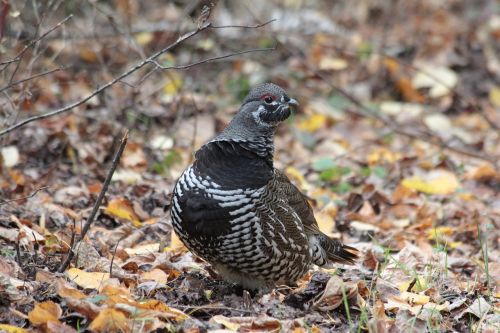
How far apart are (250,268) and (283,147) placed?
4330 millimetres

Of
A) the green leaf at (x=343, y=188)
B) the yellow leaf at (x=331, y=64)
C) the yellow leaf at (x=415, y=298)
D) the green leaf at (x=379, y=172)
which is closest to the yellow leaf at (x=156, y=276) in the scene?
the yellow leaf at (x=415, y=298)

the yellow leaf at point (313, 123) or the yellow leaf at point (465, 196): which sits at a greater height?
the yellow leaf at point (313, 123)

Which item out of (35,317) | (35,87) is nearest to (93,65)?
(35,87)

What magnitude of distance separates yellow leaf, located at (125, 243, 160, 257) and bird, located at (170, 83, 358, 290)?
0.71 metres

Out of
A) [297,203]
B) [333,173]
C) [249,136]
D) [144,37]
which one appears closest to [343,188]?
[333,173]

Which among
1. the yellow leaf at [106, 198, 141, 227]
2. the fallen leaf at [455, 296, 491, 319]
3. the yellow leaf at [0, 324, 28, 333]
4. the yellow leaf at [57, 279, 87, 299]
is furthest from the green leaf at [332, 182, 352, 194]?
the yellow leaf at [0, 324, 28, 333]

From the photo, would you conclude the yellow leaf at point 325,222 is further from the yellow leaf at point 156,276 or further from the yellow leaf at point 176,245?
the yellow leaf at point 156,276

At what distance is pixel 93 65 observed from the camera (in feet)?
28.0

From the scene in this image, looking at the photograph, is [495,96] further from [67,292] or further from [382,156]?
[67,292]

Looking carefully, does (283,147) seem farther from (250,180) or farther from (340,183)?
(250,180)

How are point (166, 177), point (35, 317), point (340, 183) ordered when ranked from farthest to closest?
point (340, 183), point (166, 177), point (35, 317)

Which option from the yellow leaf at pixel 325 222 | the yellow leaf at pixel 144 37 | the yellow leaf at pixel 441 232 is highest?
the yellow leaf at pixel 144 37

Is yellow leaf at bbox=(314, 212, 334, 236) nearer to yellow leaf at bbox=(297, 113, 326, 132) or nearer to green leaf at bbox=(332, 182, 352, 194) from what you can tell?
green leaf at bbox=(332, 182, 352, 194)

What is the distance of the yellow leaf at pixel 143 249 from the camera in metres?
5.11
